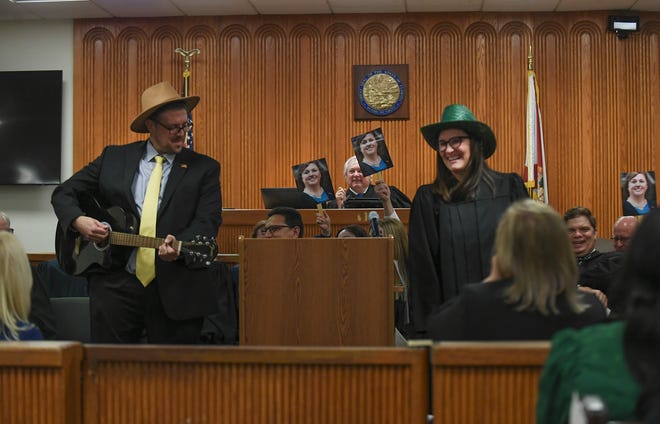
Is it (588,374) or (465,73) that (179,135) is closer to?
(588,374)

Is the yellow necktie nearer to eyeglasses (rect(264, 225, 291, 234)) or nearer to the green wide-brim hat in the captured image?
the green wide-brim hat

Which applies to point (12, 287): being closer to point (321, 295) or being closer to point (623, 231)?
point (321, 295)

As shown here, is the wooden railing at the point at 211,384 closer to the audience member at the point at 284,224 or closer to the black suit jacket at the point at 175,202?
the black suit jacket at the point at 175,202

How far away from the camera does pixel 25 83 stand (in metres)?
9.06

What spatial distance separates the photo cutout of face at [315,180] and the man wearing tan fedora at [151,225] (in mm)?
1212

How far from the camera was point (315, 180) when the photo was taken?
5.16 metres

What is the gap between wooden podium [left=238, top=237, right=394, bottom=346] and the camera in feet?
12.0

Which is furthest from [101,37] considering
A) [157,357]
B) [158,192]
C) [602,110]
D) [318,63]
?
[157,357]

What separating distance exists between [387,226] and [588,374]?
332cm

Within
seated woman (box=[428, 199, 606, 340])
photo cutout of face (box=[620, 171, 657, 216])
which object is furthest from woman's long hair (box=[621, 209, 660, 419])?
photo cutout of face (box=[620, 171, 657, 216])

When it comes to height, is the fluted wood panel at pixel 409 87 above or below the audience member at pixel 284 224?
above

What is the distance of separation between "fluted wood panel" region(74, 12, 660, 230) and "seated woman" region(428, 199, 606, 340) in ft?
21.8

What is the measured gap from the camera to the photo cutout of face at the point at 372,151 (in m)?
4.75

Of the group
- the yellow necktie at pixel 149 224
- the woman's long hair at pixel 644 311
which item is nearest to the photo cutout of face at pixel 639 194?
the yellow necktie at pixel 149 224
